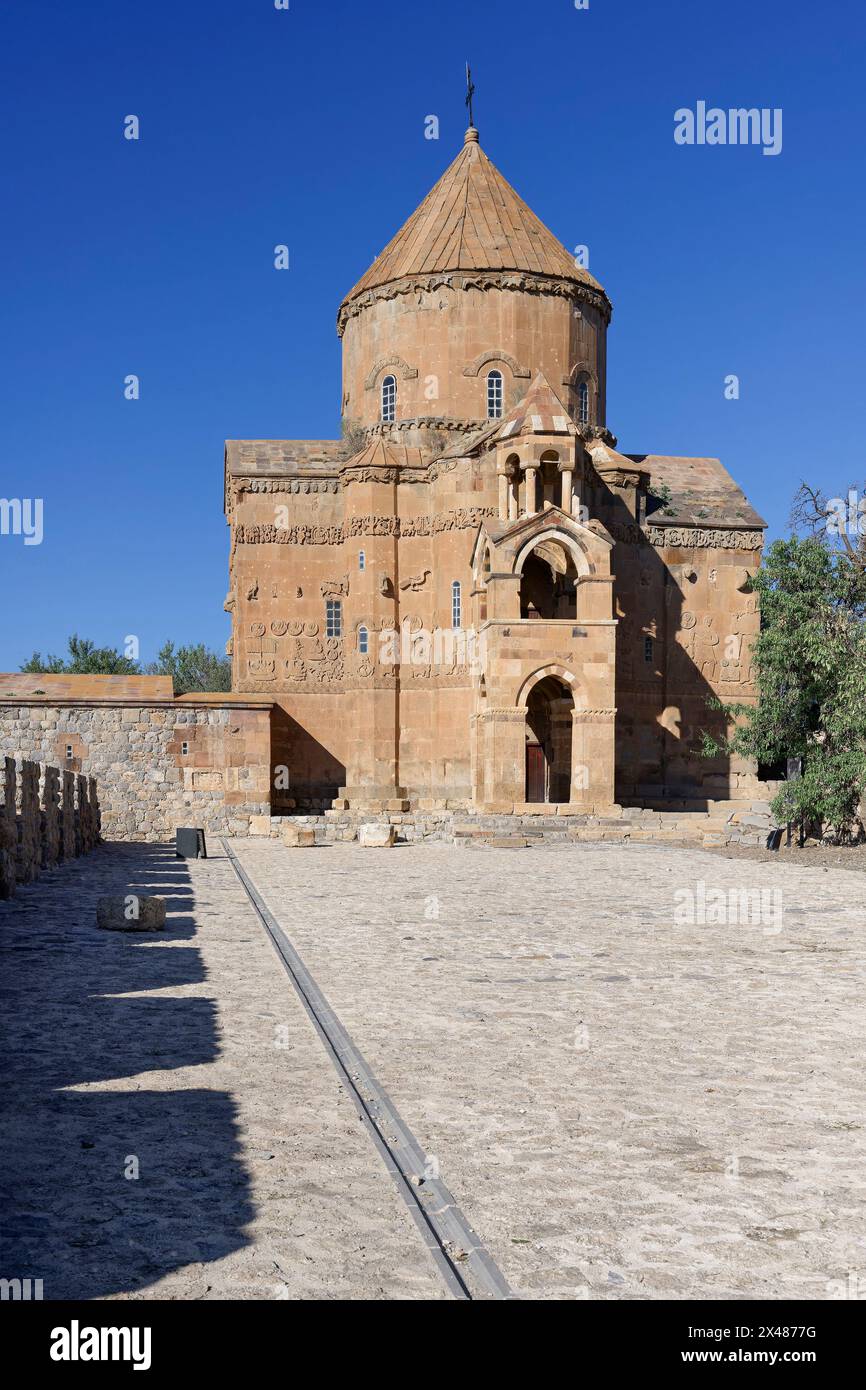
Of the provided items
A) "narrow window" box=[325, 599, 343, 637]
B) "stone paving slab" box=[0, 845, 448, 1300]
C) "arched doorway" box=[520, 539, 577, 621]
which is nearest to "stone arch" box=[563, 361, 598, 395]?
"arched doorway" box=[520, 539, 577, 621]

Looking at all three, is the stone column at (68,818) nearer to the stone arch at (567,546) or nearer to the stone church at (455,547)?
the stone church at (455,547)

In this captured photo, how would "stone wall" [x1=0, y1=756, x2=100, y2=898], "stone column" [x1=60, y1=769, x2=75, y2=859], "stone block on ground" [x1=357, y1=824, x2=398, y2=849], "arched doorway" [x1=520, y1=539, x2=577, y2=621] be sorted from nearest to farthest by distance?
1. "stone wall" [x1=0, y1=756, x2=100, y2=898]
2. "stone column" [x1=60, y1=769, x2=75, y2=859]
3. "stone block on ground" [x1=357, y1=824, x2=398, y2=849]
4. "arched doorway" [x1=520, y1=539, x2=577, y2=621]

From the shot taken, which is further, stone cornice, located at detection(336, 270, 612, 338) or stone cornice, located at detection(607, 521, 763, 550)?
stone cornice, located at detection(607, 521, 763, 550)

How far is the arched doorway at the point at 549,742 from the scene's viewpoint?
39.0 metres

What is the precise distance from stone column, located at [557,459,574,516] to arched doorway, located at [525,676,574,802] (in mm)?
5833

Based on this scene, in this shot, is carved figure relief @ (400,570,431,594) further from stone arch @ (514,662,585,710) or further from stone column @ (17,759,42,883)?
stone column @ (17,759,42,883)

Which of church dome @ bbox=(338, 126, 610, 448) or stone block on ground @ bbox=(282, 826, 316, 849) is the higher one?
church dome @ bbox=(338, 126, 610, 448)

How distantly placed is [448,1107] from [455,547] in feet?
105

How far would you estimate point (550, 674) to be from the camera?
33.4m

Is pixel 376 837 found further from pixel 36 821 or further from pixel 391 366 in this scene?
pixel 391 366

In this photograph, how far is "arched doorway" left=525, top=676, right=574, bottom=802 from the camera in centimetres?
3900

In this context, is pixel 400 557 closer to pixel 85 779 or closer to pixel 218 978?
pixel 85 779
